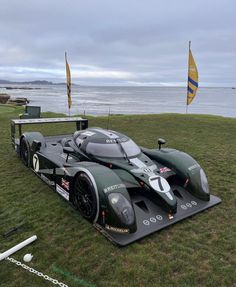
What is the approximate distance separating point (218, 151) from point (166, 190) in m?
5.52

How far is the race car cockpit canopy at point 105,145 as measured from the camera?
17.6 ft

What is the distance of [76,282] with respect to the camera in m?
3.22

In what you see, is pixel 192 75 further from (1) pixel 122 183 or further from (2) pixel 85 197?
(2) pixel 85 197

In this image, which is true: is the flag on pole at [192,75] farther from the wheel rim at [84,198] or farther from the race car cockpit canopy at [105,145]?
A: the wheel rim at [84,198]

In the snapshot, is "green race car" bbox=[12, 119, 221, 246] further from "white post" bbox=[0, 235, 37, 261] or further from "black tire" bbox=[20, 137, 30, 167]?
"white post" bbox=[0, 235, 37, 261]

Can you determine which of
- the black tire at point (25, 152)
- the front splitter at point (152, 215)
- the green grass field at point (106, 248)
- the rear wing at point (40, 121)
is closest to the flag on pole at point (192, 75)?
the rear wing at point (40, 121)

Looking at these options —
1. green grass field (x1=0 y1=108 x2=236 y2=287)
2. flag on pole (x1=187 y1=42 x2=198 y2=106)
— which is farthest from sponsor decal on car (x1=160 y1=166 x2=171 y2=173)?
flag on pole (x1=187 y1=42 x2=198 y2=106)

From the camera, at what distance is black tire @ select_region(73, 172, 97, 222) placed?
429 centimetres

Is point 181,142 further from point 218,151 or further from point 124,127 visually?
point 124,127

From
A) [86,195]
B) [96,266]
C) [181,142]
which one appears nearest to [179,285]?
[96,266]

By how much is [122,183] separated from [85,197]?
0.67 metres

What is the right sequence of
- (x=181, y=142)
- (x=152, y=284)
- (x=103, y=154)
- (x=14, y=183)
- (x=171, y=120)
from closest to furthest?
(x=152, y=284), (x=103, y=154), (x=14, y=183), (x=181, y=142), (x=171, y=120)

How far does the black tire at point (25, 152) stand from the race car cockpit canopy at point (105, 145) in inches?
70.0

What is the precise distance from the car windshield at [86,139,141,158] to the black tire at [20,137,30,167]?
2236mm
